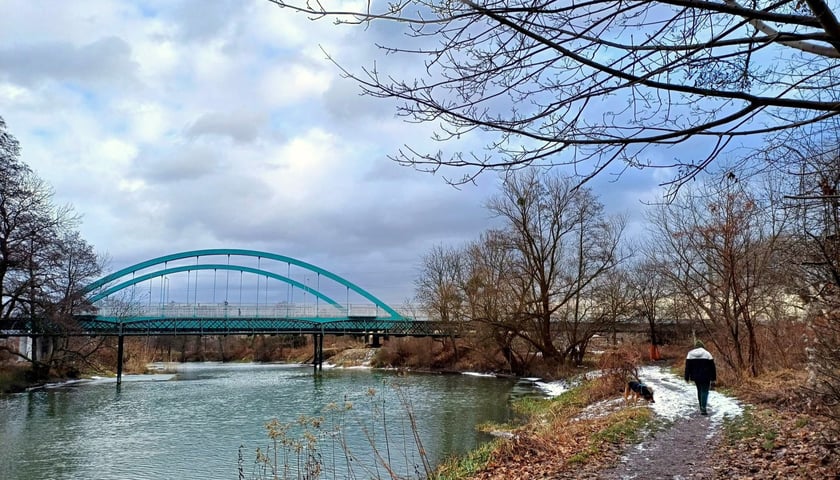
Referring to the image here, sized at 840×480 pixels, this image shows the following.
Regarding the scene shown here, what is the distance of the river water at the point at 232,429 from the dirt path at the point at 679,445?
281 centimetres

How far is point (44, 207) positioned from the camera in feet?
90.1

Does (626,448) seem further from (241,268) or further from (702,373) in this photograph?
(241,268)

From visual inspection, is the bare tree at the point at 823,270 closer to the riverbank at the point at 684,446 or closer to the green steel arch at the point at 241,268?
the riverbank at the point at 684,446

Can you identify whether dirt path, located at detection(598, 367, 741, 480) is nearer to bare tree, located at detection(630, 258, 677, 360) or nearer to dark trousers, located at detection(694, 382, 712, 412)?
dark trousers, located at detection(694, 382, 712, 412)

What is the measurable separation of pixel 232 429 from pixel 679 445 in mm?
12542

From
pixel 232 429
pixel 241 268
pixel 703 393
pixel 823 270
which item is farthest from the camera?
pixel 241 268

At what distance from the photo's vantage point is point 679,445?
8.50 metres

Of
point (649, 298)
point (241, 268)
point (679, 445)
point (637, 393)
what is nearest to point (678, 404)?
point (637, 393)

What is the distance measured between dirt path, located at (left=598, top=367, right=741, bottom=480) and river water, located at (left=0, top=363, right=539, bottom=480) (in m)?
2.81

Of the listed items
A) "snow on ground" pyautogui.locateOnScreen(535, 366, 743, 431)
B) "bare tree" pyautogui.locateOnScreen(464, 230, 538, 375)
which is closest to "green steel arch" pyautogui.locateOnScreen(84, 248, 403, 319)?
"bare tree" pyautogui.locateOnScreen(464, 230, 538, 375)

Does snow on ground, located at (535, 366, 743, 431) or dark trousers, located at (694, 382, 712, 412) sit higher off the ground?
dark trousers, located at (694, 382, 712, 412)

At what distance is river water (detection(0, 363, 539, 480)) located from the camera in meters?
11.3

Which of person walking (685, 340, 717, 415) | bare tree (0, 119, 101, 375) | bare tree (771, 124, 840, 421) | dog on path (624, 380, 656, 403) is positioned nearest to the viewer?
bare tree (771, 124, 840, 421)

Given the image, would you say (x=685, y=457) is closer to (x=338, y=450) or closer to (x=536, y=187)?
(x=338, y=450)
